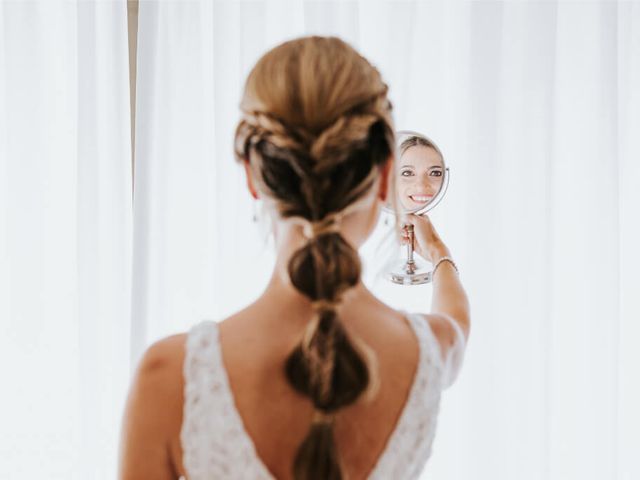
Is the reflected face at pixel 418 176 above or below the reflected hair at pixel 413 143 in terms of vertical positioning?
below

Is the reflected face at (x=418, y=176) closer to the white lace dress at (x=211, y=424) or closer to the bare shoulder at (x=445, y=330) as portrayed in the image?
the bare shoulder at (x=445, y=330)

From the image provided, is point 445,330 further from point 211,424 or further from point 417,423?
point 211,424

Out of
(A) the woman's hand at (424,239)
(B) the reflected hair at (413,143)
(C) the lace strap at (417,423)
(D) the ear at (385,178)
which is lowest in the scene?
(C) the lace strap at (417,423)

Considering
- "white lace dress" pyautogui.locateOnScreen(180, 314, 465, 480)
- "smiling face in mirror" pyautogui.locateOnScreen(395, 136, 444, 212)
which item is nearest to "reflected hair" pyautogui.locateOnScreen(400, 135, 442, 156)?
"smiling face in mirror" pyautogui.locateOnScreen(395, 136, 444, 212)

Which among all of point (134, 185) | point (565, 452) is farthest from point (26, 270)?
point (565, 452)

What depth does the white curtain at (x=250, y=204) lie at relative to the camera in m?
1.38

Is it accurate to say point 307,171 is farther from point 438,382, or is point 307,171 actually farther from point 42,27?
point 42,27

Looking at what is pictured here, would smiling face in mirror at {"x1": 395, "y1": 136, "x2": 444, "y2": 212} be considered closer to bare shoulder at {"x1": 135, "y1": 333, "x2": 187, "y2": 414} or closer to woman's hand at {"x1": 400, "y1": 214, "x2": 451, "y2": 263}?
woman's hand at {"x1": 400, "y1": 214, "x2": 451, "y2": 263}

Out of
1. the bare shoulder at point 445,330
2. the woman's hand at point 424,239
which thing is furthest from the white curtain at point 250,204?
the bare shoulder at point 445,330

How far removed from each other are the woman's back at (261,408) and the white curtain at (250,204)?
1.98ft

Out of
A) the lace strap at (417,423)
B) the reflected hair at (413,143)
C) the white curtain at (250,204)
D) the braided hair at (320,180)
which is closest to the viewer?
the braided hair at (320,180)

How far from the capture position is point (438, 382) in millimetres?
837

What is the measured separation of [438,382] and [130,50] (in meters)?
0.98

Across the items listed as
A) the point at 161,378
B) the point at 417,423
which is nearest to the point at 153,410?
the point at 161,378
